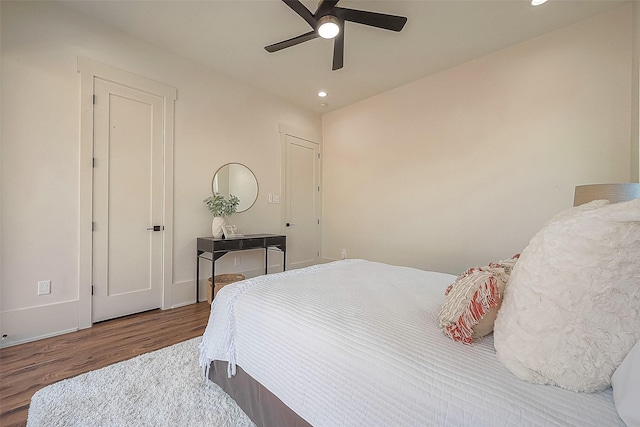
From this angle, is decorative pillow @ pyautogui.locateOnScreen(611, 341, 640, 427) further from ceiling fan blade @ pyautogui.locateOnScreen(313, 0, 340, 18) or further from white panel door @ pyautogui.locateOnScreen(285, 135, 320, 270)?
white panel door @ pyautogui.locateOnScreen(285, 135, 320, 270)

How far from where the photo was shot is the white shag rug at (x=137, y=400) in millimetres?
1345

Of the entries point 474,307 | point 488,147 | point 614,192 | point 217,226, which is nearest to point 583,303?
point 474,307

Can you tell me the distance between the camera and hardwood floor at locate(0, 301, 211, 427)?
1.57 meters

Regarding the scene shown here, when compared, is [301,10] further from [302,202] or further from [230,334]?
[302,202]

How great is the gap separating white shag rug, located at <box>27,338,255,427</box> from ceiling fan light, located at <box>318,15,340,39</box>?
2568 mm

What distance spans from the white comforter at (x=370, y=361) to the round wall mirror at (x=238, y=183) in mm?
2118

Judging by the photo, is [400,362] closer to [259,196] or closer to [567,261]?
[567,261]

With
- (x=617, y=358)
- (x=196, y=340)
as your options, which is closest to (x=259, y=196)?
(x=196, y=340)

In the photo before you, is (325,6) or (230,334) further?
(325,6)

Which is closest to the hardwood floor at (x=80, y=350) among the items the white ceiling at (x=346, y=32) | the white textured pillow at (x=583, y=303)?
the white textured pillow at (x=583, y=303)

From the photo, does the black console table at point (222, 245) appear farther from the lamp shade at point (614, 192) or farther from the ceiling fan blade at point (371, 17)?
the lamp shade at point (614, 192)

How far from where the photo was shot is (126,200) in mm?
2686

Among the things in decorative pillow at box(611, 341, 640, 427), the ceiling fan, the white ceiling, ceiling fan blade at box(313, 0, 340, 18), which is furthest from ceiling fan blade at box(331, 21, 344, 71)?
decorative pillow at box(611, 341, 640, 427)

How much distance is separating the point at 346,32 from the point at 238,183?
7.16ft
